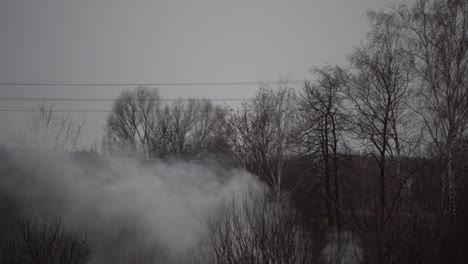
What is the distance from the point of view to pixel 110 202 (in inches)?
415

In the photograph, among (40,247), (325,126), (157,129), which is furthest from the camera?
(157,129)

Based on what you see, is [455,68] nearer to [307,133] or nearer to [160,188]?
[307,133]

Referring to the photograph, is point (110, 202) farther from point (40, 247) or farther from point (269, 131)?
point (269, 131)

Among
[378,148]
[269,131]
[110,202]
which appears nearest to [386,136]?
[378,148]

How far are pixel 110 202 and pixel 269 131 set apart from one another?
9.41 meters

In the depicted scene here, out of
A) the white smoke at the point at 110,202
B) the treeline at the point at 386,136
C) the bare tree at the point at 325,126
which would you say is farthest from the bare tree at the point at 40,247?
the bare tree at the point at 325,126

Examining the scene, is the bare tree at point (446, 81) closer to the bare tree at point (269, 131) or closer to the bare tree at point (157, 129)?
the bare tree at point (269, 131)

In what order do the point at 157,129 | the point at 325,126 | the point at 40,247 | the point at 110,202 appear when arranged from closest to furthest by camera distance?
the point at 40,247, the point at 110,202, the point at 325,126, the point at 157,129

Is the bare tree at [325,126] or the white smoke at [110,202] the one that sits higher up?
the bare tree at [325,126]

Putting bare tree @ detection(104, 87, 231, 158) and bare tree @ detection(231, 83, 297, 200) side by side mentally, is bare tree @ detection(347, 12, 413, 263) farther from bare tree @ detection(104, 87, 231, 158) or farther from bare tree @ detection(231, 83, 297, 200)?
bare tree @ detection(104, 87, 231, 158)

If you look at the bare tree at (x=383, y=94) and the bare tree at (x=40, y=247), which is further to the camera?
the bare tree at (x=383, y=94)

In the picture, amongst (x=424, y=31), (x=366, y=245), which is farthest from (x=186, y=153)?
(x=366, y=245)

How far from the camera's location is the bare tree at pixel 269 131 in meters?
16.1

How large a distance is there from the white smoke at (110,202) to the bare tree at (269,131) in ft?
15.8
